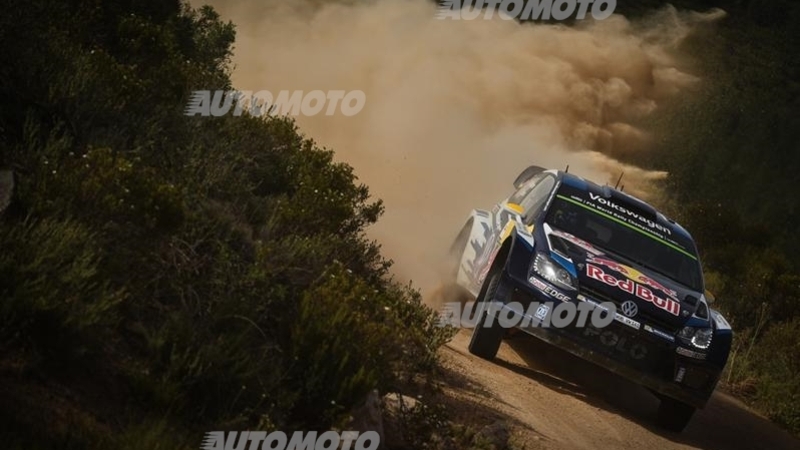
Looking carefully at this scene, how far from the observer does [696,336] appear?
9.65m

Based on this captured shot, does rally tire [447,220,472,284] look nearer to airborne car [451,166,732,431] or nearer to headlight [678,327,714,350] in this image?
airborne car [451,166,732,431]

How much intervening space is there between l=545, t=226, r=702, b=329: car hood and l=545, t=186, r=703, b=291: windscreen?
275mm

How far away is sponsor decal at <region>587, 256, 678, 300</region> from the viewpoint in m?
9.93

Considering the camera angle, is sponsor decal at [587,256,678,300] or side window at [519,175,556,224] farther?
side window at [519,175,556,224]

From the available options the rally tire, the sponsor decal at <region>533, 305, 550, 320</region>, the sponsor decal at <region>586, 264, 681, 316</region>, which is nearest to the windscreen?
the sponsor decal at <region>586, 264, 681, 316</region>

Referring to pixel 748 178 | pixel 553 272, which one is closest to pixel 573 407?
pixel 553 272

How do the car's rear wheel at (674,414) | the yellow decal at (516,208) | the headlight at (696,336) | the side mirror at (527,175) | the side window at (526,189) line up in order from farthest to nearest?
the side mirror at (527,175), the side window at (526,189), the yellow decal at (516,208), the car's rear wheel at (674,414), the headlight at (696,336)

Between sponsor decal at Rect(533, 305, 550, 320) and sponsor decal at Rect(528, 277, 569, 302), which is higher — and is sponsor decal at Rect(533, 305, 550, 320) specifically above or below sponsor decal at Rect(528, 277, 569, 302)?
below

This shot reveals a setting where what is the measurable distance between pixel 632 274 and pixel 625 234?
0.97 meters

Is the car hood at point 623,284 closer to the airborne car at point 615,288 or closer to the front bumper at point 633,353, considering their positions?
the airborne car at point 615,288

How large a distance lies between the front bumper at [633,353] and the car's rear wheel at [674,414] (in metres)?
0.63

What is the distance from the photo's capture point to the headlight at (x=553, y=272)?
9578 mm

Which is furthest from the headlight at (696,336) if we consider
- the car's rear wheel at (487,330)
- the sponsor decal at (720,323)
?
the car's rear wheel at (487,330)

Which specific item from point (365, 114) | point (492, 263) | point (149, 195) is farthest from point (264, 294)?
point (365, 114)
